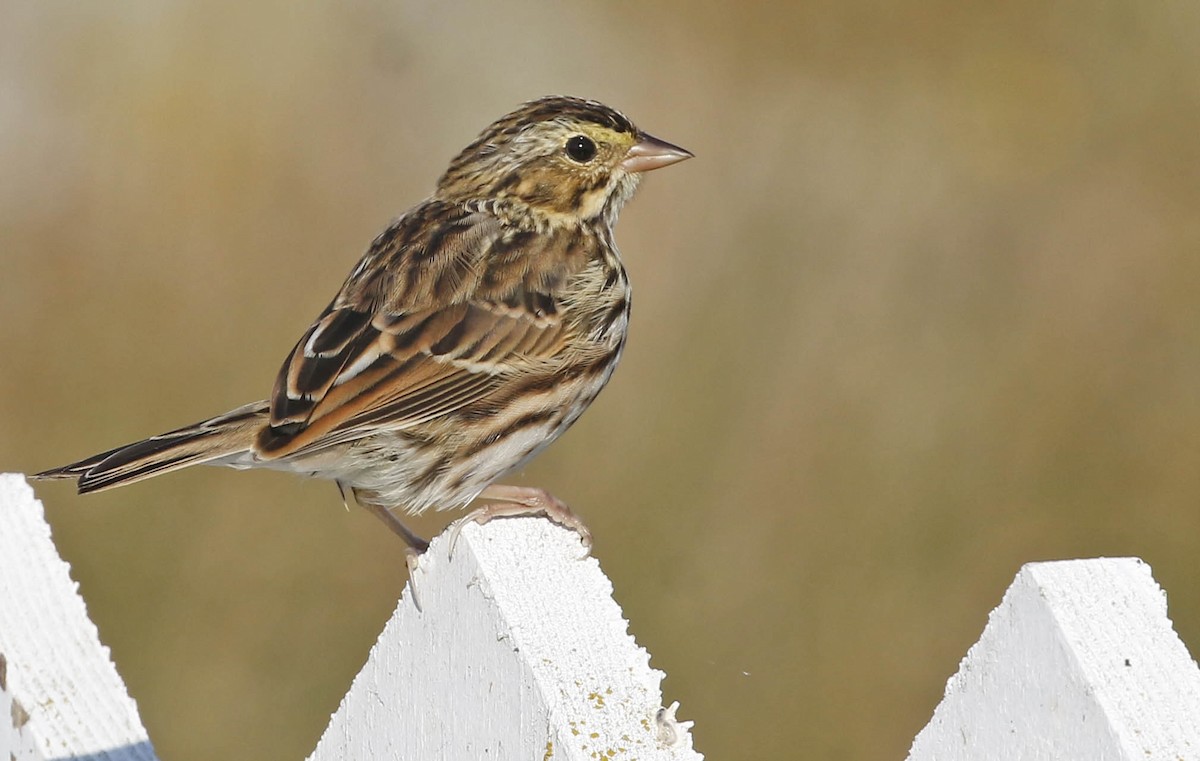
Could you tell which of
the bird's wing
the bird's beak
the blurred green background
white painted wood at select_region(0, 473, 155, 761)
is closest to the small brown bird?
the bird's wing

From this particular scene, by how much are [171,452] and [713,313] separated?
3.40 metres

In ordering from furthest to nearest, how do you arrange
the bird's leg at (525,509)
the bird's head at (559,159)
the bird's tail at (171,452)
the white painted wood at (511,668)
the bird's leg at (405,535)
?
1. the bird's head at (559,159)
2. the bird's tail at (171,452)
3. the bird's leg at (405,535)
4. the bird's leg at (525,509)
5. the white painted wood at (511,668)

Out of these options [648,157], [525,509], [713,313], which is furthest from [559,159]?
[713,313]

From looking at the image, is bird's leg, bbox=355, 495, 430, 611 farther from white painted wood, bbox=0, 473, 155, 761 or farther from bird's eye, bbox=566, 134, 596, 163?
bird's eye, bbox=566, 134, 596, 163

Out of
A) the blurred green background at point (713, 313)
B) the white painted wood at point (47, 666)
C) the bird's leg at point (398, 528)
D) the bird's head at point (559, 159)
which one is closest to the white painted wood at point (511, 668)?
the white painted wood at point (47, 666)

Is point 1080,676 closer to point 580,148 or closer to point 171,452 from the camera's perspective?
point 171,452

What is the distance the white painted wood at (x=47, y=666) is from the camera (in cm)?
268

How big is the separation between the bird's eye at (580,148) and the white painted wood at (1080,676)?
252cm

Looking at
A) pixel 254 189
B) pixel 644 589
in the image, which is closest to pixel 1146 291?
pixel 644 589

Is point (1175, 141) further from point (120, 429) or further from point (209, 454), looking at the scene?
point (209, 454)

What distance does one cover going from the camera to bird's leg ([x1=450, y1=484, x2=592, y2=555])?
2447 millimetres

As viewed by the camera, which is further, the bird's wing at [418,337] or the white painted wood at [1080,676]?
the bird's wing at [418,337]

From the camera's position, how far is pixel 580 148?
438 cm

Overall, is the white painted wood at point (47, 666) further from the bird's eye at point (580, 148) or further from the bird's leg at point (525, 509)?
the bird's eye at point (580, 148)
